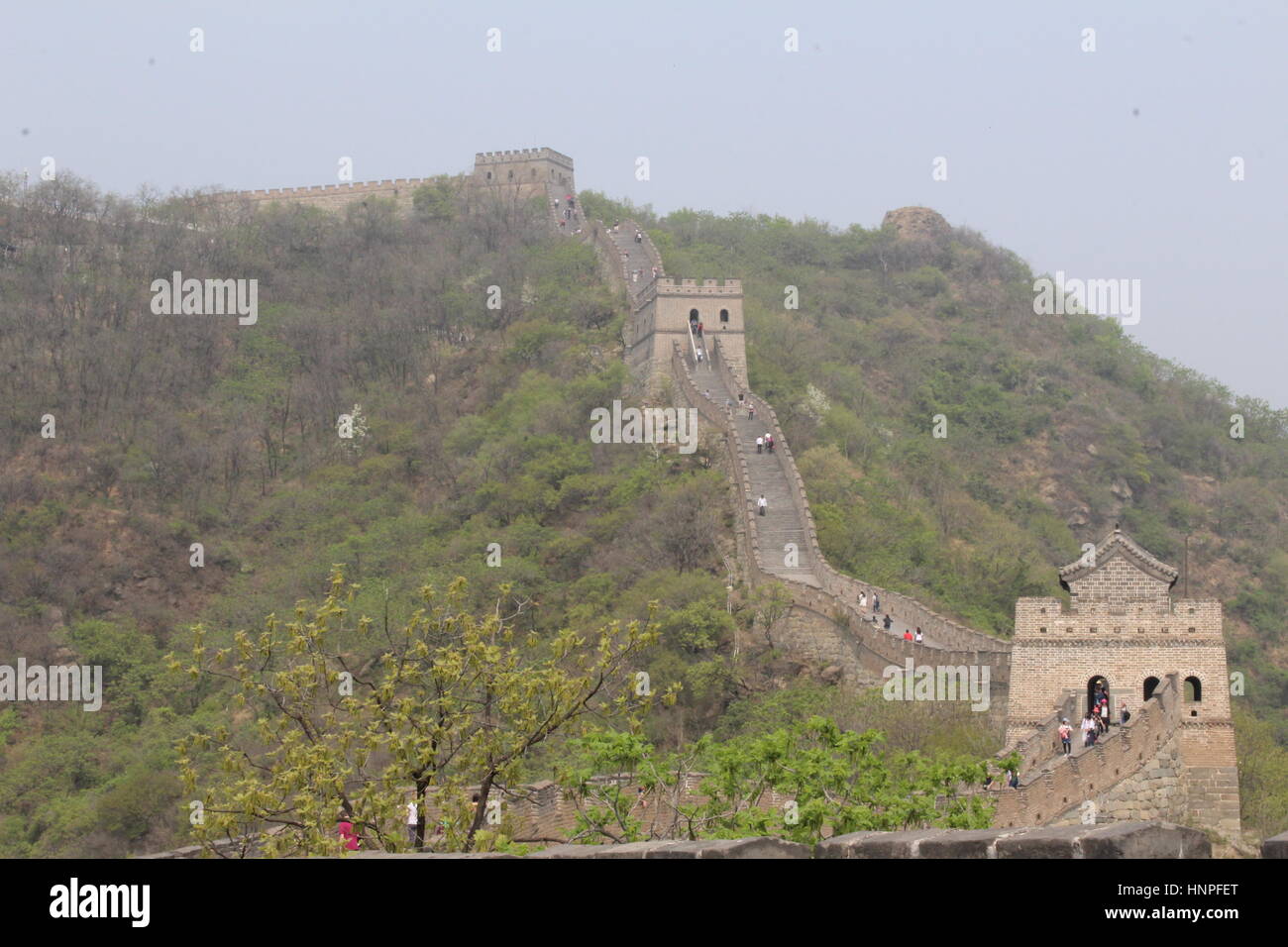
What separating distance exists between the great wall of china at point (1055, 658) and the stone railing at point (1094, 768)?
0.03 m

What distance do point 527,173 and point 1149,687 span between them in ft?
206

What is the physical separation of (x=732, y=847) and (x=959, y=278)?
282 ft

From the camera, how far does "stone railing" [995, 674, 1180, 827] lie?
24.8 metres

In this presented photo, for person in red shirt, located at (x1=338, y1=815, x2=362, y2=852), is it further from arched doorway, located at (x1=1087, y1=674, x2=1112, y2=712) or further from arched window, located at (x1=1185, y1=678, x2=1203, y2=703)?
arched window, located at (x1=1185, y1=678, x2=1203, y2=703)

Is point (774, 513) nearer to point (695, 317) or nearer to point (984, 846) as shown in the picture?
point (695, 317)

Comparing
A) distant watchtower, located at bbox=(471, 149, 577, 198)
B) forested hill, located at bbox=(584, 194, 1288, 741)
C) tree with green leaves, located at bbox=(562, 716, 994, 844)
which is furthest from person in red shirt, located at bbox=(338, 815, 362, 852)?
distant watchtower, located at bbox=(471, 149, 577, 198)

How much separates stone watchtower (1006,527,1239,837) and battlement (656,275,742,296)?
31629 millimetres

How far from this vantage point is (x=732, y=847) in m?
8.10

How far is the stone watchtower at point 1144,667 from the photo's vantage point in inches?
1165

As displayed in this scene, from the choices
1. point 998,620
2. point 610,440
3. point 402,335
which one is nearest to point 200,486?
point 402,335

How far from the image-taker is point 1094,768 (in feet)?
87.0

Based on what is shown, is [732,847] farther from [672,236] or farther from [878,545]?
[672,236]

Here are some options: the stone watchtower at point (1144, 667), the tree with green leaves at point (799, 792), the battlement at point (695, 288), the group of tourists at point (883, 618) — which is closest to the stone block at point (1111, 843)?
the tree with green leaves at point (799, 792)

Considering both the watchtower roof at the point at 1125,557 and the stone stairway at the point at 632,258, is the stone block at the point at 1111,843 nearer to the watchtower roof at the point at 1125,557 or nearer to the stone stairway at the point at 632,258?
the watchtower roof at the point at 1125,557
